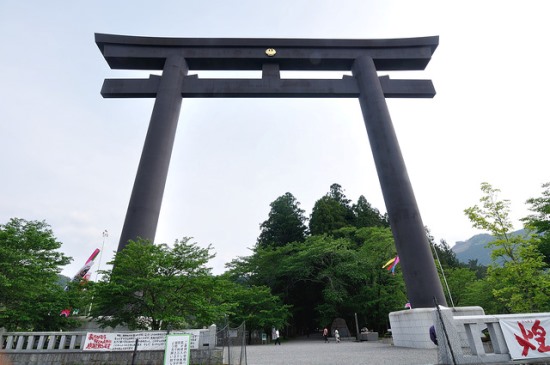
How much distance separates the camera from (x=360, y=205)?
49781 mm

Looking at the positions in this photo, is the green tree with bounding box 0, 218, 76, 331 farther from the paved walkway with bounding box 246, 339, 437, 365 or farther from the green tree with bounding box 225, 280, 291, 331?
the green tree with bounding box 225, 280, 291, 331

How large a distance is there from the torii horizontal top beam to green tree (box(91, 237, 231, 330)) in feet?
40.2

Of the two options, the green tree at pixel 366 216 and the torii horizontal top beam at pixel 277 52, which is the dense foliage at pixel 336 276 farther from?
the torii horizontal top beam at pixel 277 52

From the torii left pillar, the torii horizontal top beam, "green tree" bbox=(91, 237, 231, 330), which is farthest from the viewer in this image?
the torii horizontal top beam

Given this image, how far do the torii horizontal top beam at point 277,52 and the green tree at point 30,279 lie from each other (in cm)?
1058

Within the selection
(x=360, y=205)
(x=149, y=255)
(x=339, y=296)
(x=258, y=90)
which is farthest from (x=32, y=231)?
(x=360, y=205)

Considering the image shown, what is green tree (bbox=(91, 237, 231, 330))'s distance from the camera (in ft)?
33.5

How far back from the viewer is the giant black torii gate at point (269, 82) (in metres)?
14.3

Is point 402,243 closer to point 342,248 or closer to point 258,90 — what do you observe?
point 258,90

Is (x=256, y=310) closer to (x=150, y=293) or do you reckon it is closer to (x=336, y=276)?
(x=336, y=276)

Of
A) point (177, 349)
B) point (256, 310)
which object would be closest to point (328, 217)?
point (256, 310)

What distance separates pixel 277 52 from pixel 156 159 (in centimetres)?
985

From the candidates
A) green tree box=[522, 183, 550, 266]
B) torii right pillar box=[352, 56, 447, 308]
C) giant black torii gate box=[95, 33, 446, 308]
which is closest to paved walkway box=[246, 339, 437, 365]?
torii right pillar box=[352, 56, 447, 308]

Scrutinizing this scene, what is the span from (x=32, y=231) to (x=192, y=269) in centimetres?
810
